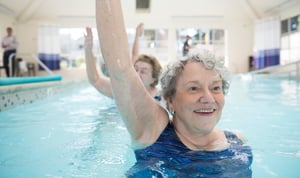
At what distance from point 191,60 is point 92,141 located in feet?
4.58

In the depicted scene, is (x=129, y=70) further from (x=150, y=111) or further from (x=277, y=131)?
(x=277, y=131)

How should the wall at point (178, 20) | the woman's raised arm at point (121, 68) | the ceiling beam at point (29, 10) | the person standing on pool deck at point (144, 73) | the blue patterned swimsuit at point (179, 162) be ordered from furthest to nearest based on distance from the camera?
the wall at point (178, 20), the ceiling beam at point (29, 10), the person standing on pool deck at point (144, 73), the blue patterned swimsuit at point (179, 162), the woman's raised arm at point (121, 68)

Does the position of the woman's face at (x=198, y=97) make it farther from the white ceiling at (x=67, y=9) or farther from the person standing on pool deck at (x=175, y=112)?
the white ceiling at (x=67, y=9)

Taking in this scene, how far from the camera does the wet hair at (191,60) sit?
58.1 inches

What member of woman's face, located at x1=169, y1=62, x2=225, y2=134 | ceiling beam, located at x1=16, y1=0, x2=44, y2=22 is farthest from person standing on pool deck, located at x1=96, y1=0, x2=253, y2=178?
ceiling beam, located at x1=16, y1=0, x2=44, y2=22

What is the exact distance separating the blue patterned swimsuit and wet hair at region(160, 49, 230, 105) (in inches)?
7.4

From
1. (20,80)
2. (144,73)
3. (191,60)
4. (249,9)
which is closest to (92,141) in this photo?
(144,73)

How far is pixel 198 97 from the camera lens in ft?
4.59

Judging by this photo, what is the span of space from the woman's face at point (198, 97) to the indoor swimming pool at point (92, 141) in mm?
580

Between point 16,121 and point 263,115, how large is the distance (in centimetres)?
290

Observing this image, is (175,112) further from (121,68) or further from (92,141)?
(92,141)

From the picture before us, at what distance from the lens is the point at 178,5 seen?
13.6 metres

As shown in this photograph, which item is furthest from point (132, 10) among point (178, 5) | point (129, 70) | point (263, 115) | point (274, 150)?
point (129, 70)

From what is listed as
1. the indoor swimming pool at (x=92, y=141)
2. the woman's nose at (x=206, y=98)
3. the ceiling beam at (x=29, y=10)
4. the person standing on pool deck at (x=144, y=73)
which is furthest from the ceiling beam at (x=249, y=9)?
the woman's nose at (x=206, y=98)
